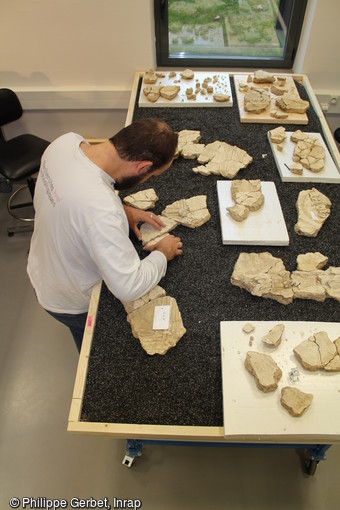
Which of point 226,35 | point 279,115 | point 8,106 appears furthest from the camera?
point 226,35

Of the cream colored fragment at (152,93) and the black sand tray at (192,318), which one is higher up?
the cream colored fragment at (152,93)

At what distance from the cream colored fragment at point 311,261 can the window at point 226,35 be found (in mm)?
2507

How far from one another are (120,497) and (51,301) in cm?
123

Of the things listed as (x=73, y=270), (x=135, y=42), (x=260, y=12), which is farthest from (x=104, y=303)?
(x=260, y=12)

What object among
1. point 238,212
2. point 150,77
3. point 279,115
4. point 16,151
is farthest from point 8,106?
point 238,212

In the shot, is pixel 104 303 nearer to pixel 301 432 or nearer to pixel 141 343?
pixel 141 343

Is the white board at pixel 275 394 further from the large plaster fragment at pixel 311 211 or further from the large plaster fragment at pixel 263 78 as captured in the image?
the large plaster fragment at pixel 263 78

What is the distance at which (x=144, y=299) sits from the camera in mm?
1823

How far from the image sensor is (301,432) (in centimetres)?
140

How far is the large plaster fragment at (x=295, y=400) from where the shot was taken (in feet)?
4.68

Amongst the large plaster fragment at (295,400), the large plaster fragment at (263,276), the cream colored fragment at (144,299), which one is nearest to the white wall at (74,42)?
the large plaster fragment at (263,276)

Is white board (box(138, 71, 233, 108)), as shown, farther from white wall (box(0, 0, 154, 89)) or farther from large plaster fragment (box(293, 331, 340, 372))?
large plaster fragment (box(293, 331, 340, 372))

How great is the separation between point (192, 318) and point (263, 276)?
16.0 inches

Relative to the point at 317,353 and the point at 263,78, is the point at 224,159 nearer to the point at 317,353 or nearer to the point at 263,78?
the point at 263,78
